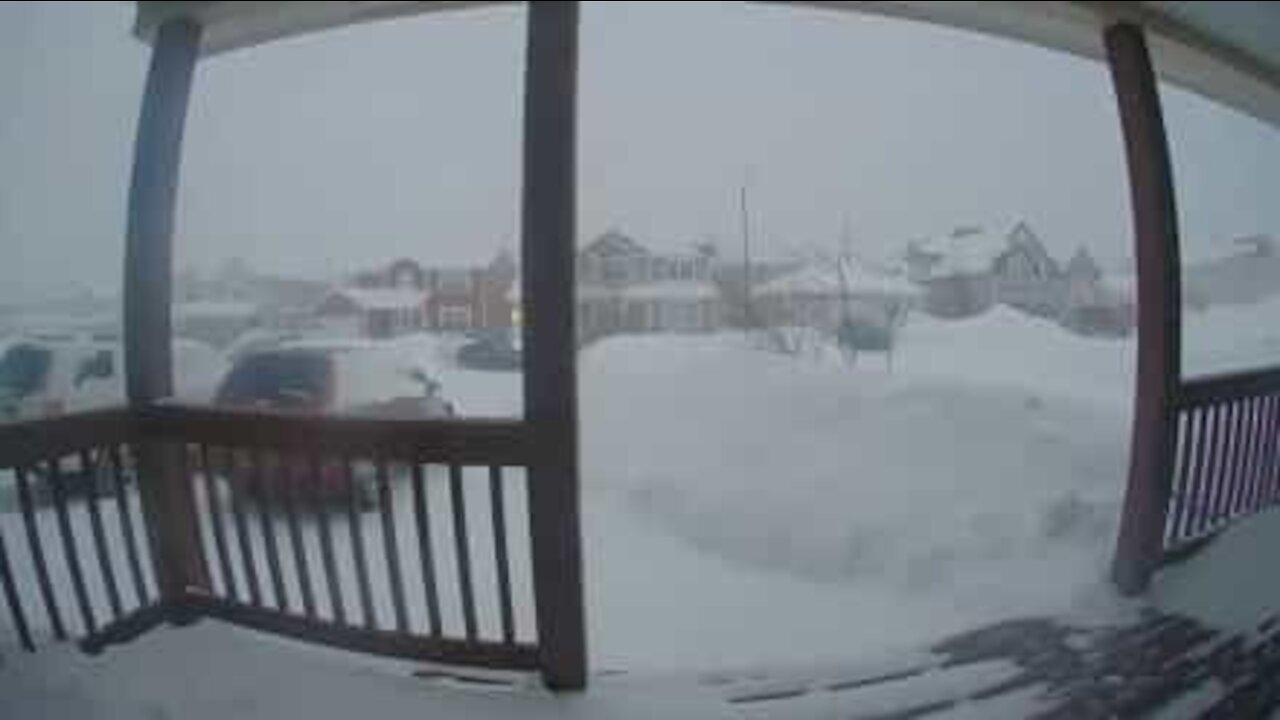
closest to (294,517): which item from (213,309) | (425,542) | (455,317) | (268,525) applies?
(268,525)

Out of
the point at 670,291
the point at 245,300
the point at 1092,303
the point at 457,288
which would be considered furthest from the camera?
the point at 670,291

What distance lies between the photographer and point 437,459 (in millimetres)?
2115

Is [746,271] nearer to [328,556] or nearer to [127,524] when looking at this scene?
[328,556]

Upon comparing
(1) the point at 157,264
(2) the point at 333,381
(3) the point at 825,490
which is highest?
(1) the point at 157,264

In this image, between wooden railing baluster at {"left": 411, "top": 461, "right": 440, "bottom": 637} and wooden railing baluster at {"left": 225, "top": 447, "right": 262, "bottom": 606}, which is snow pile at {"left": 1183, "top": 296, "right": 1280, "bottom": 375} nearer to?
wooden railing baluster at {"left": 411, "top": 461, "right": 440, "bottom": 637}

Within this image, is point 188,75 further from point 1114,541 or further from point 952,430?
point 952,430

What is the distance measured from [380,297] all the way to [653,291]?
99.9 inches

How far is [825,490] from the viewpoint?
486cm

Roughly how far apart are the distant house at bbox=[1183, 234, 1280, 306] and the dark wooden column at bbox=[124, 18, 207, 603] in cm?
416

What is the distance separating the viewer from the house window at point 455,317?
3880mm

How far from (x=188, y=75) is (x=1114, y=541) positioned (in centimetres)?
451

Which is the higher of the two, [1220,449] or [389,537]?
[1220,449]

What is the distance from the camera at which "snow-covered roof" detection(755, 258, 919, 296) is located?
7.06 metres

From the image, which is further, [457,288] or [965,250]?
[965,250]
